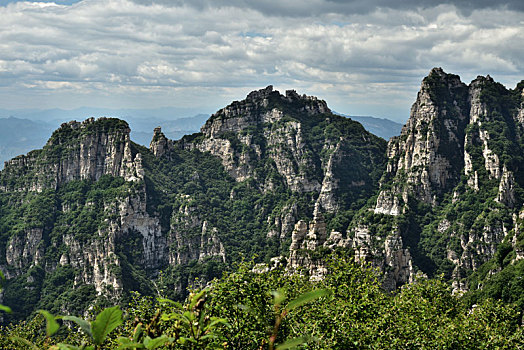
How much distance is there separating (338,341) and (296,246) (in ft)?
253

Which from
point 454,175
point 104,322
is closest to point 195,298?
point 104,322

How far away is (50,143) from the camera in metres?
194

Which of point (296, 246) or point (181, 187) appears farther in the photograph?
point (181, 187)

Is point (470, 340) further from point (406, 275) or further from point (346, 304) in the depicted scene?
point (406, 275)

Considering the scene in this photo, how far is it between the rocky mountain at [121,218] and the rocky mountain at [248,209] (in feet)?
1.57

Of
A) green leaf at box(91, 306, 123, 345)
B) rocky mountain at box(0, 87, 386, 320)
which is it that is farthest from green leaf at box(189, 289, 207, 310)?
rocky mountain at box(0, 87, 386, 320)

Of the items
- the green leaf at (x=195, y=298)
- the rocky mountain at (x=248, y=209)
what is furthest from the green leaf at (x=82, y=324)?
the rocky mountain at (x=248, y=209)

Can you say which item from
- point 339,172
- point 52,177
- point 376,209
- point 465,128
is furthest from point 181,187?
point 465,128

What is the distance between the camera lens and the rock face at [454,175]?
14162 cm

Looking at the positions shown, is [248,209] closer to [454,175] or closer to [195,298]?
[454,175]

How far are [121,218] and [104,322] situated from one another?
171m

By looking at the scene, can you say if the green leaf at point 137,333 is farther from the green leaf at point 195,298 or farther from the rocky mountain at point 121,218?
the rocky mountain at point 121,218

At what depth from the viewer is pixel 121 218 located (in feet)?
554

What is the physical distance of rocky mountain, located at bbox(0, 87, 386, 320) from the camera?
15412cm
